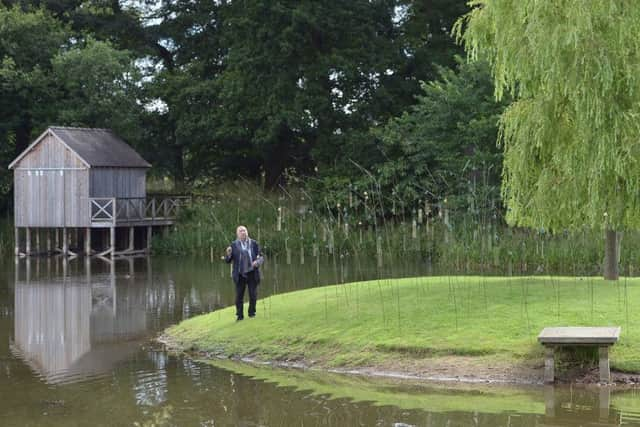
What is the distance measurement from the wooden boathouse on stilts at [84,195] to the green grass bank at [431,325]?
84.2 ft

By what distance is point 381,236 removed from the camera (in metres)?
37.6

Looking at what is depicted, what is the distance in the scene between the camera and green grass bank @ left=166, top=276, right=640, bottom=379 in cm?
Result: 1523

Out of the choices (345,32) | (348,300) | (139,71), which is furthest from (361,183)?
(348,300)

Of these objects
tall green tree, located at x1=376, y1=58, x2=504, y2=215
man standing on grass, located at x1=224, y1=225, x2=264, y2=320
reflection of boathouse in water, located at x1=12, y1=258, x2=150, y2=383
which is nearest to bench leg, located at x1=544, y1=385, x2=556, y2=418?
man standing on grass, located at x1=224, y1=225, x2=264, y2=320

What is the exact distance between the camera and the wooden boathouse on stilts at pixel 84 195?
44.6 metres

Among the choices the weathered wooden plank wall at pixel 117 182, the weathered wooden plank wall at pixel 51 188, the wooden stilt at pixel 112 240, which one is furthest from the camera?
the weathered wooden plank wall at pixel 117 182

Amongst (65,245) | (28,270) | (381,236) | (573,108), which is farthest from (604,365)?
(65,245)

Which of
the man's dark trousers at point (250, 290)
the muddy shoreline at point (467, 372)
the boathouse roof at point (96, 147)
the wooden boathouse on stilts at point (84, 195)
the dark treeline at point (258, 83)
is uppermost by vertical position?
the dark treeline at point (258, 83)

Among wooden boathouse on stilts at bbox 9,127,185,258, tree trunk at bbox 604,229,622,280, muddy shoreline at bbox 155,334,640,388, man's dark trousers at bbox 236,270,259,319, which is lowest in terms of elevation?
muddy shoreline at bbox 155,334,640,388

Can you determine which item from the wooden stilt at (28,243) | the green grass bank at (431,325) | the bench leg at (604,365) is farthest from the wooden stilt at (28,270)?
the bench leg at (604,365)

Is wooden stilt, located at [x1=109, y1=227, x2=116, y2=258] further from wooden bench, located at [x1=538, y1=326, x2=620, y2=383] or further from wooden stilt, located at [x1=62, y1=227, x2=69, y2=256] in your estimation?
wooden bench, located at [x1=538, y1=326, x2=620, y2=383]

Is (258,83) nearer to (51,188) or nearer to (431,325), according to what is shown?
(51,188)

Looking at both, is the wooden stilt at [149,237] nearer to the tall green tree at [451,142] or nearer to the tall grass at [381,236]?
the tall grass at [381,236]

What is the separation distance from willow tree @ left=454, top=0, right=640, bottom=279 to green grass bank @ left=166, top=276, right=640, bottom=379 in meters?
1.48
